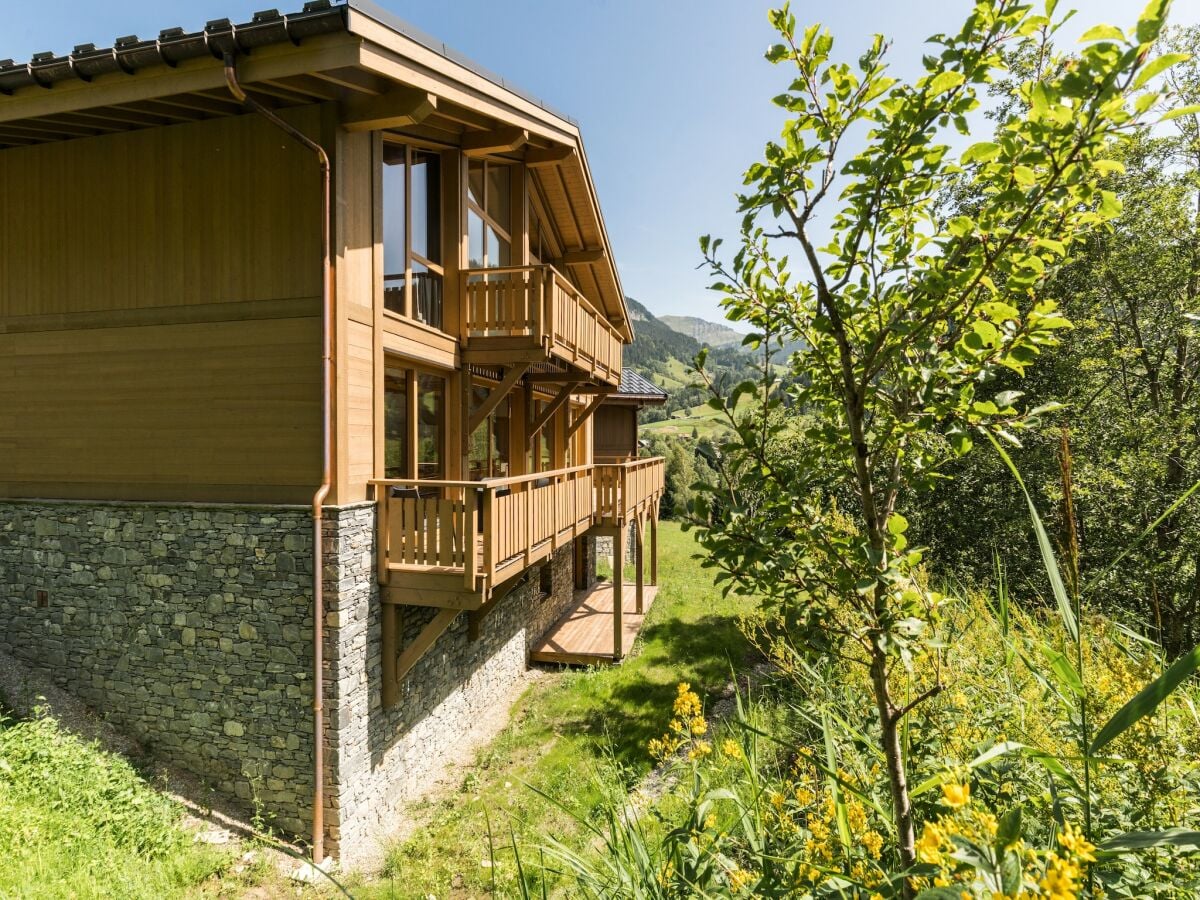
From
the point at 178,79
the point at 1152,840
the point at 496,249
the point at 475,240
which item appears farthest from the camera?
the point at 496,249

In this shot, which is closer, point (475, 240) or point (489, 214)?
point (475, 240)

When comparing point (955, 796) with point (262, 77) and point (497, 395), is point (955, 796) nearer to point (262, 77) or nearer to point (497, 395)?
point (262, 77)

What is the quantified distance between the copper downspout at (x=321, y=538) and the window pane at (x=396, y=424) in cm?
119

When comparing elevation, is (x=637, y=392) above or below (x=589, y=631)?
above

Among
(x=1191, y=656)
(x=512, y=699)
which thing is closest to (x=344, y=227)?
(x=1191, y=656)

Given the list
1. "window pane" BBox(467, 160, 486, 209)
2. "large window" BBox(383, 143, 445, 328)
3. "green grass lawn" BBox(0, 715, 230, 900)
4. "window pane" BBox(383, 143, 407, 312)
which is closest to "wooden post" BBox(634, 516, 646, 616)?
"large window" BBox(383, 143, 445, 328)

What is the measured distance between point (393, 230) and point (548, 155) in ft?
12.8

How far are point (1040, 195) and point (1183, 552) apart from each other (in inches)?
423

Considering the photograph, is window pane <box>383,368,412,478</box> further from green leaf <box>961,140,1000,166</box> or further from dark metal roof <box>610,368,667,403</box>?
dark metal roof <box>610,368,667,403</box>

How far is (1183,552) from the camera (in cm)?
886

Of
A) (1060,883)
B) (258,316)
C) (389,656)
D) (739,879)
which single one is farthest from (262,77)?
(1060,883)

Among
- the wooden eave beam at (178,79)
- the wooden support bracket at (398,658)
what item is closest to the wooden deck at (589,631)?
the wooden support bracket at (398,658)

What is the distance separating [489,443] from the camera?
10750 millimetres

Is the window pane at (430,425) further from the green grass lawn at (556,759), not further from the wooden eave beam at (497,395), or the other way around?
the green grass lawn at (556,759)
